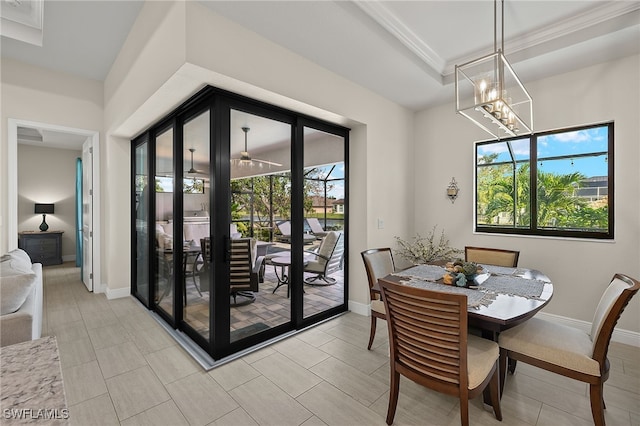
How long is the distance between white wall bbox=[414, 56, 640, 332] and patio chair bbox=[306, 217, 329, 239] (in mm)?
1909

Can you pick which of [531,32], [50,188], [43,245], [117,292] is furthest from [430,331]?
[50,188]

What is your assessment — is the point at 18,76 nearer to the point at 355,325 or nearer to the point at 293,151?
the point at 293,151

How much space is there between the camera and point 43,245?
6.21 meters

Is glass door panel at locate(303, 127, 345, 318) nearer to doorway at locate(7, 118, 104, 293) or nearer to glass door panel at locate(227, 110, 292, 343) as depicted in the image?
glass door panel at locate(227, 110, 292, 343)

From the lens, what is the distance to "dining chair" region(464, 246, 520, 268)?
304 cm

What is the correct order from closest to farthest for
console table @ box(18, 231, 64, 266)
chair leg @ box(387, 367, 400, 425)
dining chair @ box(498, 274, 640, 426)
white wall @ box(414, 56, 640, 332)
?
dining chair @ box(498, 274, 640, 426)
chair leg @ box(387, 367, 400, 425)
white wall @ box(414, 56, 640, 332)
console table @ box(18, 231, 64, 266)

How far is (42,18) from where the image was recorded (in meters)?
2.88

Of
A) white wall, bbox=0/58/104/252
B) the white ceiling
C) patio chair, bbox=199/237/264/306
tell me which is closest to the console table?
white wall, bbox=0/58/104/252

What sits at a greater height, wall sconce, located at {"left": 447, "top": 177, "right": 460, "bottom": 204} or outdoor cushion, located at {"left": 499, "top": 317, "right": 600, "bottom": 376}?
wall sconce, located at {"left": 447, "top": 177, "right": 460, "bottom": 204}

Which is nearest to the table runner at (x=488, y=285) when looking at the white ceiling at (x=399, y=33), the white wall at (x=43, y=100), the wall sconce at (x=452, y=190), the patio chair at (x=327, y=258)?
the patio chair at (x=327, y=258)

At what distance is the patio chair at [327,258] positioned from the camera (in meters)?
3.67

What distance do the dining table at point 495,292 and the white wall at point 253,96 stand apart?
116cm

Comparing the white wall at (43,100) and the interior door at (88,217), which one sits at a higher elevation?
the white wall at (43,100)

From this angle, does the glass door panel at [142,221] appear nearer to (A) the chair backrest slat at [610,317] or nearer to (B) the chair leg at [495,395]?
(B) the chair leg at [495,395]
